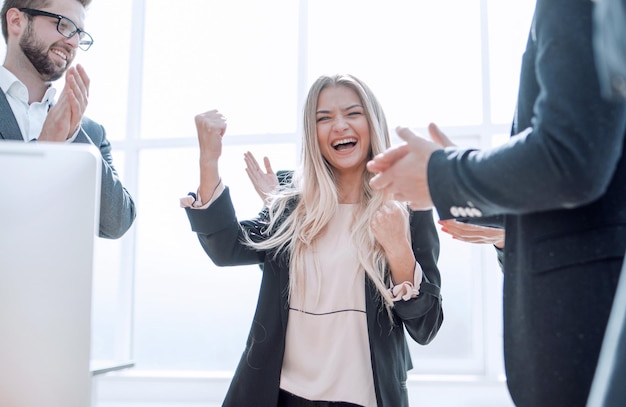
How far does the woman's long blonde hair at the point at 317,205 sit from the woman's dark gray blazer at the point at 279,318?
0.05 m

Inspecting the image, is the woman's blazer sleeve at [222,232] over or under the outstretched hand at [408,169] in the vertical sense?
under

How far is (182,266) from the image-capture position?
2977 mm

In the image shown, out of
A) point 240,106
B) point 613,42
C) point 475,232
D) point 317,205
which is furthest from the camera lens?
point 240,106

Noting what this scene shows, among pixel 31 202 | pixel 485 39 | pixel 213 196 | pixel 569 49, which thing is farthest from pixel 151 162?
pixel 569 49

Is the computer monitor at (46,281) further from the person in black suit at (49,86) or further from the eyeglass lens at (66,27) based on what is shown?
the eyeglass lens at (66,27)

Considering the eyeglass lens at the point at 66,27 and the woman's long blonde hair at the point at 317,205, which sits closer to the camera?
the woman's long blonde hair at the point at 317,205

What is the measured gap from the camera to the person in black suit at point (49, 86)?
197 centimetres

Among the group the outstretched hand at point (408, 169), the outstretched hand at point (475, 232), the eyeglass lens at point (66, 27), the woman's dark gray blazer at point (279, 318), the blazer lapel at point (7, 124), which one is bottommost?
the woman's dark gray blazer at point (279, 318)

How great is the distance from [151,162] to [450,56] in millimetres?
1564

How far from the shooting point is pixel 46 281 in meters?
0.76

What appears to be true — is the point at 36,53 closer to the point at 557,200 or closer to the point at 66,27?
the point at 66,27

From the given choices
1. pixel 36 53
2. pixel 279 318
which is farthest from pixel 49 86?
pixel 279 318

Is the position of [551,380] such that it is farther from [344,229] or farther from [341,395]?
[344,229]

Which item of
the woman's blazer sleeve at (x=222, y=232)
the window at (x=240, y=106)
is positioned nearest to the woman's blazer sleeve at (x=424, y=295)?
the woman's blazer sleeve at (x=222, y=232)
